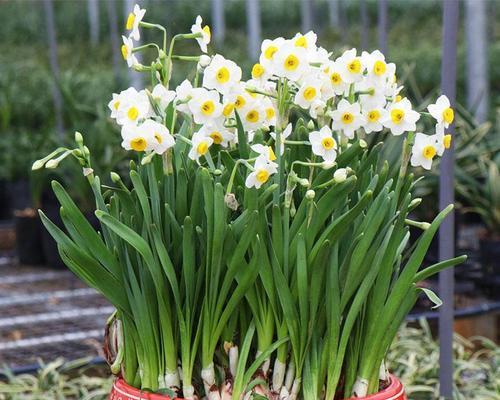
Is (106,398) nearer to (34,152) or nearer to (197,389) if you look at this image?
(197,389)

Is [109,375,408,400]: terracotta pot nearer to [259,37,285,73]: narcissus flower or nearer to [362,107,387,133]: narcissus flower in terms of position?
[362,107,387,133]: narcissus flower

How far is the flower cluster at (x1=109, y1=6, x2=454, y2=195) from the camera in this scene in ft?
4.77

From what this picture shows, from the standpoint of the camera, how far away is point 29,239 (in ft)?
15.0

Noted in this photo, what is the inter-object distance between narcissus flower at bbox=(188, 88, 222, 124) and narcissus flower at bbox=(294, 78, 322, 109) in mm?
A: 128

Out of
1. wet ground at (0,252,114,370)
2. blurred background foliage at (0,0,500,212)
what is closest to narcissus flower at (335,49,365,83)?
blurred background foliage at (0,0,500,212)

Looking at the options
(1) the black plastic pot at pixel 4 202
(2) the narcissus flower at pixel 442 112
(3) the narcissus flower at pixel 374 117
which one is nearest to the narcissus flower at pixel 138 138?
(3) the narcissus flower at pixel 374 117

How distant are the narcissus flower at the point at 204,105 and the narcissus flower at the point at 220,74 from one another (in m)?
0.01

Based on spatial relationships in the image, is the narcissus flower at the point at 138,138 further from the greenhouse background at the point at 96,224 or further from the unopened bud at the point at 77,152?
the greenhouse background at the point at 96,224

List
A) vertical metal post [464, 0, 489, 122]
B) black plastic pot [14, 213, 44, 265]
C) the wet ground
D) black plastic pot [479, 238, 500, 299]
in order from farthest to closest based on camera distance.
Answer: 1. vertical metal post [464, 0, 489, 122]
2. black plastic pot [14, 213, 44, 265]
3. black plastic pot [479, 238, 500, 299]
4. the wet ground

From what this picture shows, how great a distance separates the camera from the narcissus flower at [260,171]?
1.39 meters

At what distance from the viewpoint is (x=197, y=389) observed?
62.1 inches

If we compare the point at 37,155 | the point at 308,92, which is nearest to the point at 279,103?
the point at 308,92

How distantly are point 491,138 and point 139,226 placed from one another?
2903 millimetres

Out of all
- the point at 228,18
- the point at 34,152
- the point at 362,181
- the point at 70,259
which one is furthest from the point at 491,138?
the point at 228,18
